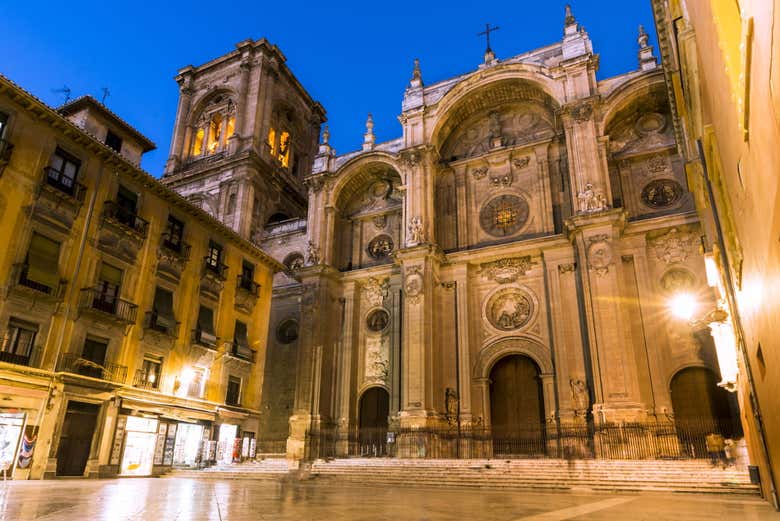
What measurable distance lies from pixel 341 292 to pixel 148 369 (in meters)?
10.6

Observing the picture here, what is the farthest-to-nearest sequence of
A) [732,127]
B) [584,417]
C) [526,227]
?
[526,227], [584,417], [732,127]

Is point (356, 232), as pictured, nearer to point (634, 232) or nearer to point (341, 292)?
point (341, 292)

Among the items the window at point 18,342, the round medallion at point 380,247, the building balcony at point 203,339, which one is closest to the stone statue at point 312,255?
the round medallion at point 380,247

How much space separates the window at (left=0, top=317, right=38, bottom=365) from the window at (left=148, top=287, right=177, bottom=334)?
13.8 ft

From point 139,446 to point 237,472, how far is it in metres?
3.55

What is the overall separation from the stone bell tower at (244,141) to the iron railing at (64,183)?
15.2 metres

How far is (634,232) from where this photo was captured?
22.4 metres

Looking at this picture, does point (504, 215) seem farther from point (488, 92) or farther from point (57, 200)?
point (57, 200)

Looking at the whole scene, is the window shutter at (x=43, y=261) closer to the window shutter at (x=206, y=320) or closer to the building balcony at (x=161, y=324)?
the building balcony at (x=161, y=324)

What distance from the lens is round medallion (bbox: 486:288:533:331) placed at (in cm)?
2408

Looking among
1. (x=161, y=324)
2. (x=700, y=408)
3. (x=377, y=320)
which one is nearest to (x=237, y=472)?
(x=161, y=324)

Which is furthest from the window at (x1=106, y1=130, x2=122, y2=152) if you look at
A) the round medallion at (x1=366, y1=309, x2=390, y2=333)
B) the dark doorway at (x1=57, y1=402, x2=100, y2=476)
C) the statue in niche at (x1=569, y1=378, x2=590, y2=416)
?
the statue in niche at (x1=569, y1=378, x2=590, y2=416)

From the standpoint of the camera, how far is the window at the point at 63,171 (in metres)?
18.2

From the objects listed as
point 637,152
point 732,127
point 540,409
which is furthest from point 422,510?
point 637,152
